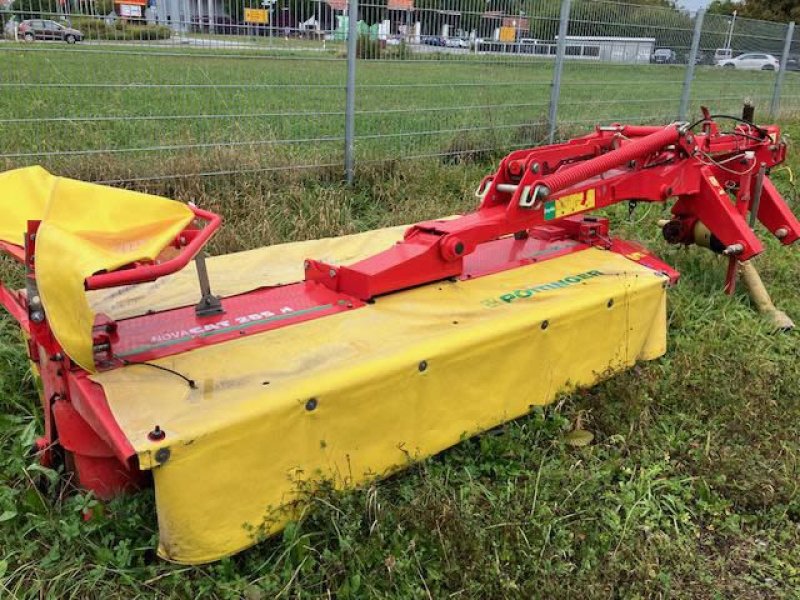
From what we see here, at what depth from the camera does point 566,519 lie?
8.47 ft

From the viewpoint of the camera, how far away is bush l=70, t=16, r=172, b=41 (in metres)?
4.80

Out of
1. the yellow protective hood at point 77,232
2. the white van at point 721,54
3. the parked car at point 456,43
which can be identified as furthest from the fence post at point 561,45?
the yellow protective hood at point 77,232

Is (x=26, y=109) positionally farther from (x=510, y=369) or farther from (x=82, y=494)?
(x=510, y=369)

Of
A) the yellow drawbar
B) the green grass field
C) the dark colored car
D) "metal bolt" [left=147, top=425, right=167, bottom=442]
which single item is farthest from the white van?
"metal bolt" [left=147, top=425, right=167, bottom=442]

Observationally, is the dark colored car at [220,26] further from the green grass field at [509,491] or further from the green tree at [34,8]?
the green tree at [34,8]

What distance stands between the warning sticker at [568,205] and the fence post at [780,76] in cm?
996

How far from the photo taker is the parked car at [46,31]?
457cm

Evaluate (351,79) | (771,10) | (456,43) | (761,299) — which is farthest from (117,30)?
(771,10)

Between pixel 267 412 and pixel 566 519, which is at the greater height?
pixel 267 412

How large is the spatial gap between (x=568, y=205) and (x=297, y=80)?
3142mm

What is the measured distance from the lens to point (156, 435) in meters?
1.98

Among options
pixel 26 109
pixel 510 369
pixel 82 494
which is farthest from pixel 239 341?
pixel 26 109

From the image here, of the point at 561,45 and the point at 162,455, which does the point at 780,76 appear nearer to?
the point at 561,45

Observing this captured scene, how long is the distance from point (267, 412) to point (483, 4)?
560 centimetres
